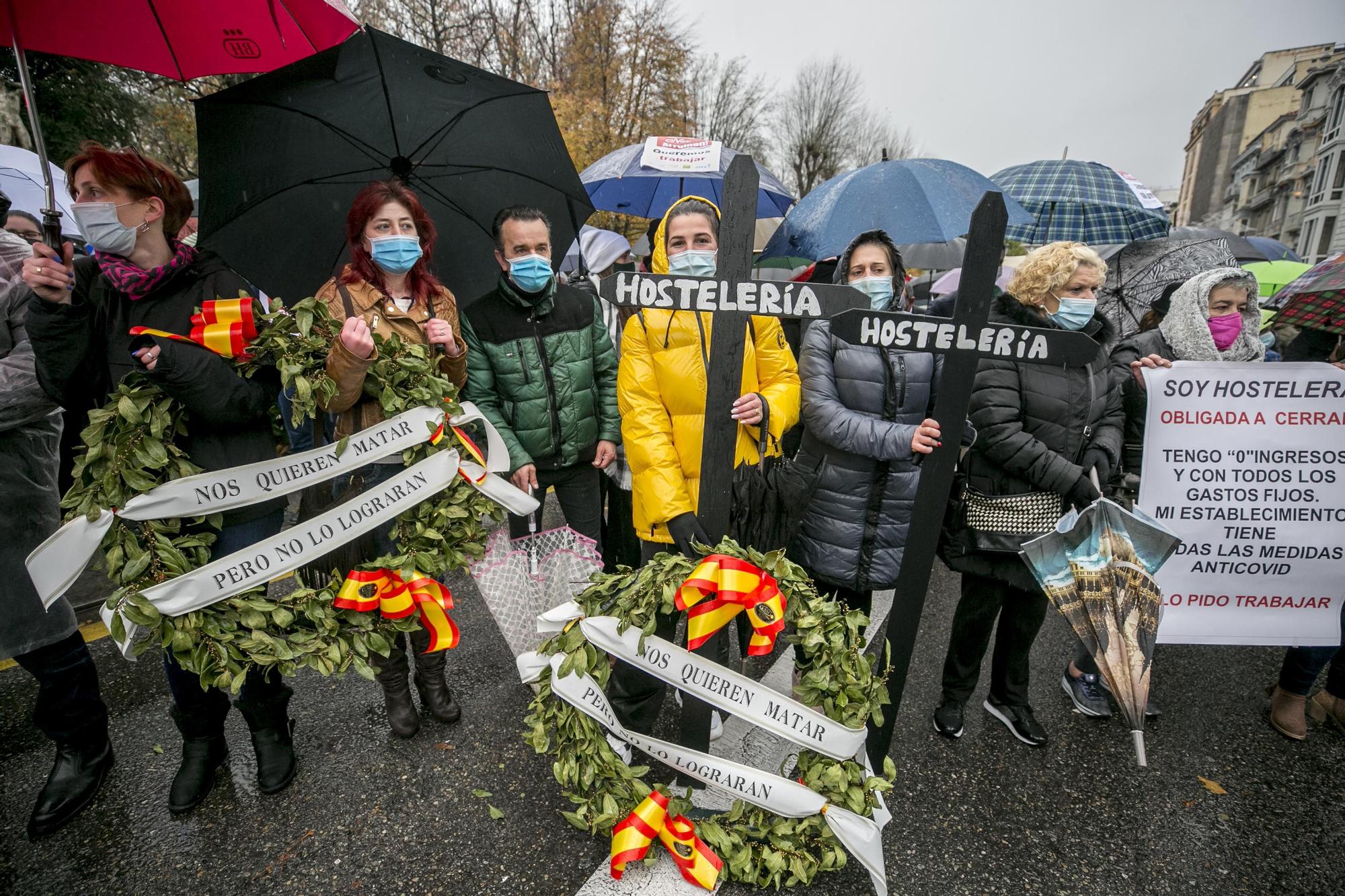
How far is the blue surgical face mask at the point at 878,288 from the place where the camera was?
2.68m

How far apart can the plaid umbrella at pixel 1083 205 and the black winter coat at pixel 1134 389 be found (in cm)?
218

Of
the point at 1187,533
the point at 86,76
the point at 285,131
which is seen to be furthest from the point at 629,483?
the point at 86,76

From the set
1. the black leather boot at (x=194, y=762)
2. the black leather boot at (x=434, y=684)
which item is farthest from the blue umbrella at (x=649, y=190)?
the black leather boot at (x=194, y=762)

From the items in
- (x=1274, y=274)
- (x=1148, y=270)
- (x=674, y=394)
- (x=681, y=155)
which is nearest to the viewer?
(x=674, y=394)

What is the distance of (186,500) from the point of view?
6.88 feet

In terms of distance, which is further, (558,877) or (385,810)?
(385,810)

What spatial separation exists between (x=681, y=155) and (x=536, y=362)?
2.93 meters

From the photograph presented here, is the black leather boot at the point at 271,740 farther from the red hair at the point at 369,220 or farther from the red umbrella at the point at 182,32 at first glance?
the red umbrella at the point at 182,32

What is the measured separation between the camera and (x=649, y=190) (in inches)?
241

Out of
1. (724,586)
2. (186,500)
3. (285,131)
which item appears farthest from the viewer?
(285,131)

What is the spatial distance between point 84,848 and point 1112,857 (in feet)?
12.3

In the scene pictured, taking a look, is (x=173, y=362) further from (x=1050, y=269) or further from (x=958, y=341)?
(x=1050, y=269)

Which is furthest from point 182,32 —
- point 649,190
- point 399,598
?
point 649,190

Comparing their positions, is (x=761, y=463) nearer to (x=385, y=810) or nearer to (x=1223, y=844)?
(x=385, y=810)
